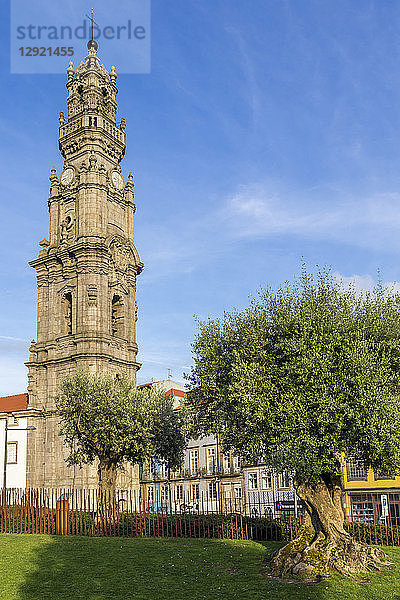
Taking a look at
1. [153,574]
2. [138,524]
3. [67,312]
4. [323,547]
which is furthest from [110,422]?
[67,312]

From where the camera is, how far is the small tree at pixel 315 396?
75.3ft

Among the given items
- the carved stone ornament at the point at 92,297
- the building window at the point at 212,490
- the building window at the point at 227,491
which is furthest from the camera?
the building window at the point at 212,490

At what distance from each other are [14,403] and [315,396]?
183 ft

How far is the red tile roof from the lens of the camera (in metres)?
68.4

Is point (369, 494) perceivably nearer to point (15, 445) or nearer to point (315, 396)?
point (15, 445)

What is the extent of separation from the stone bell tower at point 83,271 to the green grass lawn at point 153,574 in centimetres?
2936

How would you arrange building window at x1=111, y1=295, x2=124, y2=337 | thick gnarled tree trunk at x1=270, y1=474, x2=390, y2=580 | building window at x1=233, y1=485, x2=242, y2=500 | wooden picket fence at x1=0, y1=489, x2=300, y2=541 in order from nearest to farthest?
thick gnarled tree trunk at x1=270, y1=474, x2=390, y2=580 → wooden picket fence at x1=0, y1=489, x2=300, y2=541 → building window at x1=111, y1=295, x2=124, y2=337 → building window at x1=233, y1=485, x2=242, y2=500

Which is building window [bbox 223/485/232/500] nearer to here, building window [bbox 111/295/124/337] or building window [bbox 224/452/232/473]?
building window [bbox 224/452/232/473]

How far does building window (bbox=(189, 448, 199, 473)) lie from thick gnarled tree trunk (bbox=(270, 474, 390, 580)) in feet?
181

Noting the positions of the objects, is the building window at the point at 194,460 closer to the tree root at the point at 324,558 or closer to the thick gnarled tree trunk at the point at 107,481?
the thick gnarled tree trunk at the point at 107,481

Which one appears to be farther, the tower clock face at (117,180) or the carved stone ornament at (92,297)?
the tower clock face at (117,180)

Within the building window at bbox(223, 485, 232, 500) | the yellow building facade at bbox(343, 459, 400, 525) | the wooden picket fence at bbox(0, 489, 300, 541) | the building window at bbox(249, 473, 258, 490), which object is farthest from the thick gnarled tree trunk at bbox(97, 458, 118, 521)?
the building window at bbox(223, 485, 232, 500)

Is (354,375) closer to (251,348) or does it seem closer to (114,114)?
(251,348)

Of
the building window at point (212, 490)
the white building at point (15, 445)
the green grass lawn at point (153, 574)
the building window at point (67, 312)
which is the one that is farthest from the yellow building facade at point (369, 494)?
the green grass lawn at point (153, 574)
